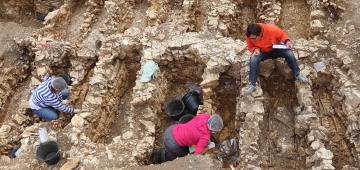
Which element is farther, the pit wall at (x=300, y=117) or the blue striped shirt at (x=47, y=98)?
the blue striped shirt at (x=47, y=98)

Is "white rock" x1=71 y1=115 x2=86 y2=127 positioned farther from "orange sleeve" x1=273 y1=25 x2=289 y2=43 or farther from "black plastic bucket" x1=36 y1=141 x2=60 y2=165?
"orange sleeve" x1=273 y1=25 x2=289 y2=43

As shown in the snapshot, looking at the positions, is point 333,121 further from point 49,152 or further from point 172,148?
point 49,152

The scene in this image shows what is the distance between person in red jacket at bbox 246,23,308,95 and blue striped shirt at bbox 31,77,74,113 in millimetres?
3908

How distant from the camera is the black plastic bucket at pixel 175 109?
29.4ft

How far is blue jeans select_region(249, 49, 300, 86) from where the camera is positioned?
7.82 metres

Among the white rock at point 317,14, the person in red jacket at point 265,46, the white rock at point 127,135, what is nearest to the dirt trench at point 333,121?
Result: the person in red jacket at point 265,46

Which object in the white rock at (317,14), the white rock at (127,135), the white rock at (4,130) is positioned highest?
the white rock at (317,14)

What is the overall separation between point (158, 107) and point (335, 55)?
150 inches

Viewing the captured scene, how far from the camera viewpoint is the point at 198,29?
35.0 feet

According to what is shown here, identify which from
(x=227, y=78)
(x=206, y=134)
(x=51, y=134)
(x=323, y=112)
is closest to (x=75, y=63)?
(x=51, y=134)

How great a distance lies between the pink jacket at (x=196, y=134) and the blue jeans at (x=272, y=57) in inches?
50.2

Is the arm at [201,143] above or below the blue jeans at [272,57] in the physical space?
below

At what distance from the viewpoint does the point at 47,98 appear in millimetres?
8641

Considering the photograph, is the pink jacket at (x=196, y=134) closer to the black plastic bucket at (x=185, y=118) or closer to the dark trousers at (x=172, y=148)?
the dark trousers at (x=172, y=148)
